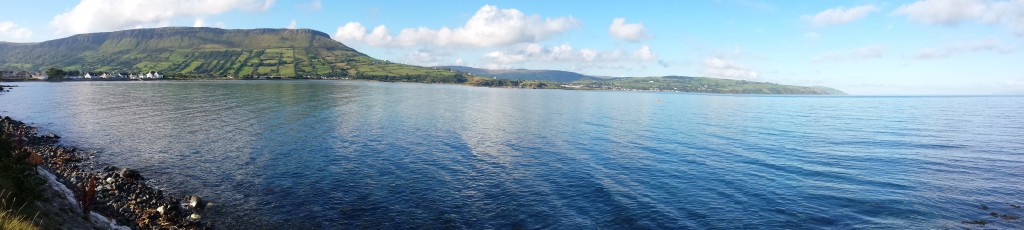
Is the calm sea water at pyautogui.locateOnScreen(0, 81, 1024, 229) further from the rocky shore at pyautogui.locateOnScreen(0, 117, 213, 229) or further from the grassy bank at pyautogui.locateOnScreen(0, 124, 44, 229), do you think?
the grassy bank at pyautogui.locateOnScreen(0, 124, 44, 229)

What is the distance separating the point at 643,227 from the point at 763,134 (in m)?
58.7

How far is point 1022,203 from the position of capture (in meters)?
34.5

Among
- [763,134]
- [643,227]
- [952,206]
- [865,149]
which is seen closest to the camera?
[643,227]

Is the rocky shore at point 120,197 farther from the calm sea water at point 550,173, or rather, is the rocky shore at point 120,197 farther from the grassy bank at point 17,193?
the grassy bank at point 17,193

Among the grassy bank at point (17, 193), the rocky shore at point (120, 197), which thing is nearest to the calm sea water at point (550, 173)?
the rocky shore at point (120, 197)

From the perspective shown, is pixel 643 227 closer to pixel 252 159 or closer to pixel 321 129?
pixel 252 159

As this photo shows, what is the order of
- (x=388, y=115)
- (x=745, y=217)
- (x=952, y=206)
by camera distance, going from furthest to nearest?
(x=388, y=115) < (x=952, y=206) < (x=745, y=217)

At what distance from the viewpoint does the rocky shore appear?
26406mm

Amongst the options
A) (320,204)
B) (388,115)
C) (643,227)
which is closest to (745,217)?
(643,227)

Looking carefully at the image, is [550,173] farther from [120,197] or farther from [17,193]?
[17,193]

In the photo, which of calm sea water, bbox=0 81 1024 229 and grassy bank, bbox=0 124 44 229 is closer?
grassy bank, bbox=0 124 44 229

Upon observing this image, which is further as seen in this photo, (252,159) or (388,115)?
(388,115)

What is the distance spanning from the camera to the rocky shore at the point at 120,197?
86.6 feet

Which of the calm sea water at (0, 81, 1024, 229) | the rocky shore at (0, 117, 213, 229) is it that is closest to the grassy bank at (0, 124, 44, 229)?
the rocky shore at (0, 117, 213, 229)
